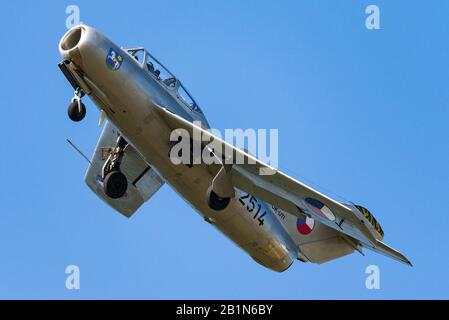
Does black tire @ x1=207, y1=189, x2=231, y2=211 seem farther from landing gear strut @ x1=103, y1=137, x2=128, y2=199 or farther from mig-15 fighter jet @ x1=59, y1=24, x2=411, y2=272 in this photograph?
landing gear strut @ x1=103, y1=137, x2=128, y2=199

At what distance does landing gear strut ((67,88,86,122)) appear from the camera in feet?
82.6

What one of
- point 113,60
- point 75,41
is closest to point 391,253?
point 113,60

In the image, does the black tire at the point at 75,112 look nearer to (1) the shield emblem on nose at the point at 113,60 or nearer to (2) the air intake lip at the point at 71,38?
(1) the shield emblem on nose at the point at 113,60

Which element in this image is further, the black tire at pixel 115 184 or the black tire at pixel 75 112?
the black tire at pixel 115 184

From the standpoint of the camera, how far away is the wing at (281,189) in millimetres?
25281

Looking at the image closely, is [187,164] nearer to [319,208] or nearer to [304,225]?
[319,208]

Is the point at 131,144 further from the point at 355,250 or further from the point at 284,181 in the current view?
the point at 355,250

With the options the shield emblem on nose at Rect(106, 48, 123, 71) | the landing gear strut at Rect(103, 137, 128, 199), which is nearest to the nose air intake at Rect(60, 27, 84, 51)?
the shield emblem on nose at Rect(106, 48, 123, 71)

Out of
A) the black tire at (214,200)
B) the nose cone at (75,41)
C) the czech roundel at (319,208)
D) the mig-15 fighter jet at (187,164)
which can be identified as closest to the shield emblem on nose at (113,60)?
the mig-15 fighter jet at (187,164)

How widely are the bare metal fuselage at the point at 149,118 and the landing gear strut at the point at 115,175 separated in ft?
4.15

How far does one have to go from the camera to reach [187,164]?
1032 inches

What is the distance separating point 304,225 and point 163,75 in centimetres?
652

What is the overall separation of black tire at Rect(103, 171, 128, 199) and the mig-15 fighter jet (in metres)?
0.03

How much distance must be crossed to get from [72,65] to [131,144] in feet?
9.10
